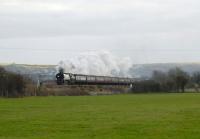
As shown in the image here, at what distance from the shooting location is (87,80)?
169 metres

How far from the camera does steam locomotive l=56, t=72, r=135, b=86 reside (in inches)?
6172

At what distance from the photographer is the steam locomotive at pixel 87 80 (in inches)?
6172

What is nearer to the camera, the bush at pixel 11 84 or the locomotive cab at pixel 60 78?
the bush at pixel 11 84

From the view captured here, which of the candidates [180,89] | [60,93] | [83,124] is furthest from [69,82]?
[83,124]

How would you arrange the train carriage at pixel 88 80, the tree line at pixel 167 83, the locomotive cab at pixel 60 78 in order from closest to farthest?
1. the locomotive cab at pixel 60 78
2. the train carriage at pixel 88 80
3. the tree line at pixel 167 83

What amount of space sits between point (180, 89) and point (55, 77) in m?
37.1

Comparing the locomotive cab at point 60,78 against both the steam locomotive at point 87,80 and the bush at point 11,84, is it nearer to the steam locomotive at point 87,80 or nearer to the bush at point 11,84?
the steam locomotive at point 87,80

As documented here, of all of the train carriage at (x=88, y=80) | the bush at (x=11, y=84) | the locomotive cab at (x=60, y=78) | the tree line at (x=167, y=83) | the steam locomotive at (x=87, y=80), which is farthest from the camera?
the tree line at (x=167, y=83)

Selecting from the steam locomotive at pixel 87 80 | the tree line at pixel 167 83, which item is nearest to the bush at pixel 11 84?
the steam locomotive at pixel 87 80

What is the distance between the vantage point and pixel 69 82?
15712 cm

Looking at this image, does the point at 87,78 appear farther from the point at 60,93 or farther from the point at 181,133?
the point at 181,133

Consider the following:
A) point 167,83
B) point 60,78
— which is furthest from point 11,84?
point 167,83

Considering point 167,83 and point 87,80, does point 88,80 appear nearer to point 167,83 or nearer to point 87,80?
point 87,80

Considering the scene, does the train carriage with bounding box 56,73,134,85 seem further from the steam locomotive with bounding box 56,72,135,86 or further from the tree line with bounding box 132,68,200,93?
the tree line with bounding box 132,68,200,93
